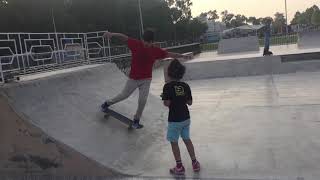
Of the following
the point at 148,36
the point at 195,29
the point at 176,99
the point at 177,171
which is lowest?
the point at 177,171

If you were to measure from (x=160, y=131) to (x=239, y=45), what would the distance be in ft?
82.3

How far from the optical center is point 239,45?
104 feet

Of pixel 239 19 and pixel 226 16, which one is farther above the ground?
pixel 226 16

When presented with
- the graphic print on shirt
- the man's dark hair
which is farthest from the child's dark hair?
the man's dark hair

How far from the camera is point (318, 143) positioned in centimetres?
611

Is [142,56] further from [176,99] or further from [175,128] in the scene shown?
[175,128]

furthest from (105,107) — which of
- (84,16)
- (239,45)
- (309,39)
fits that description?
(84,16)

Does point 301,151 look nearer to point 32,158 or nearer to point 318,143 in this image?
point 318,143

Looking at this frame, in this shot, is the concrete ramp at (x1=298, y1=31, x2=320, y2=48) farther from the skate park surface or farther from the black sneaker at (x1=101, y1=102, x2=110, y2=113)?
the black sneaker at (x1=101, y1=102, x2=110, y2=113)

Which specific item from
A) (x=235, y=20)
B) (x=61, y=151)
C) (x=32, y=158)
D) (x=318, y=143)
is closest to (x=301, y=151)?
(x=318, y=143)

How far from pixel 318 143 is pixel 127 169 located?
9.41 feet

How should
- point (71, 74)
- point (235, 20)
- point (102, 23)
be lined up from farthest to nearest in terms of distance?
point (235, 20) < point (102, 23) < point (71, 74)

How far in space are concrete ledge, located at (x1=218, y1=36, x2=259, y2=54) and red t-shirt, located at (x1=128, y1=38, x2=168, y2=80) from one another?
2502 centimetres

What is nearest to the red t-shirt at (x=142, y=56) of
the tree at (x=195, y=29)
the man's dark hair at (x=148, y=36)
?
the man's dark hair at (x=148, y=36)
